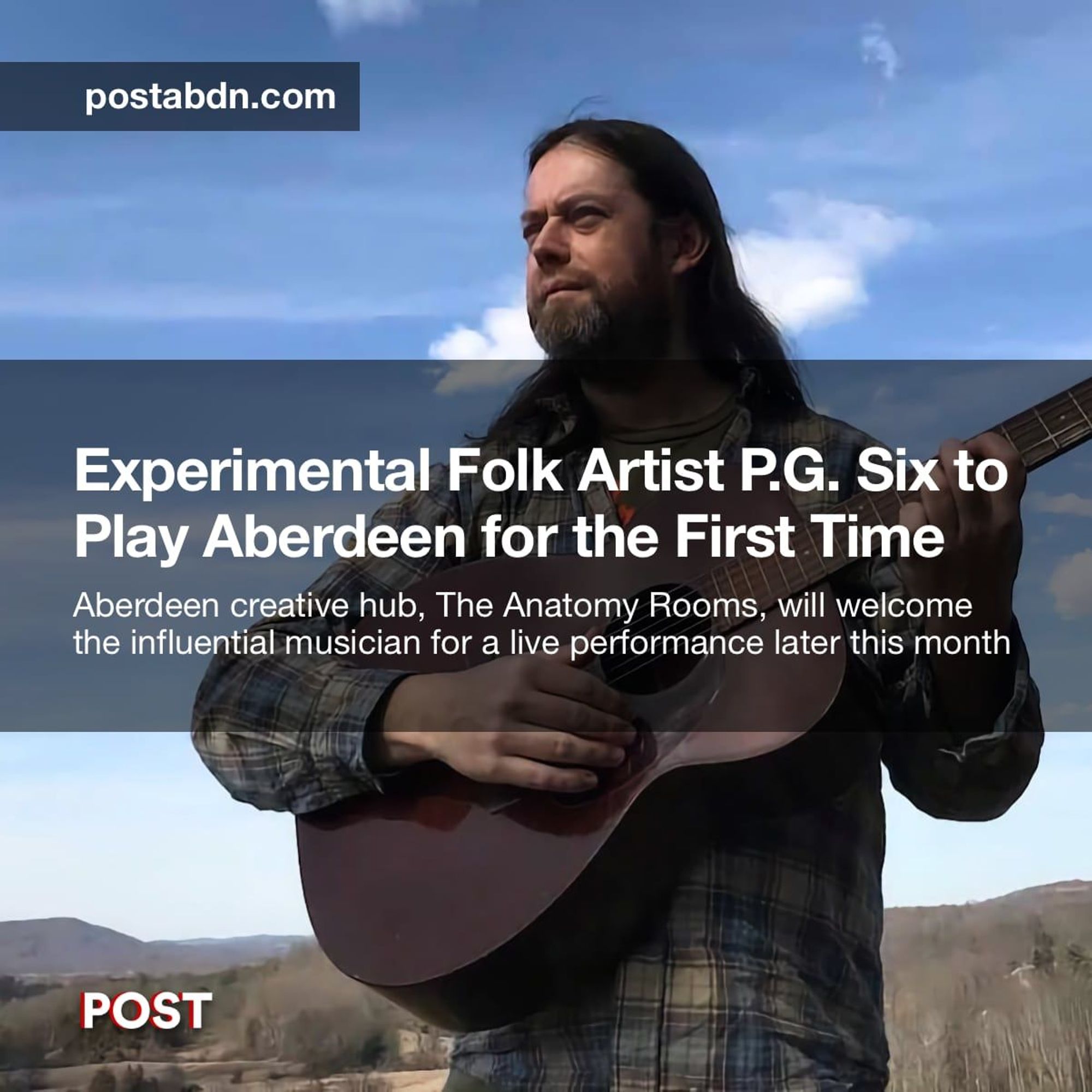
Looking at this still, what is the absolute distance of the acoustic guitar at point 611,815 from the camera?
79cm

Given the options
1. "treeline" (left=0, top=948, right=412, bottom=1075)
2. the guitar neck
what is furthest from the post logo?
the guitar neck

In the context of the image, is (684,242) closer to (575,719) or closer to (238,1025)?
(575,719)

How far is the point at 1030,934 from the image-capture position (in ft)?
3.62

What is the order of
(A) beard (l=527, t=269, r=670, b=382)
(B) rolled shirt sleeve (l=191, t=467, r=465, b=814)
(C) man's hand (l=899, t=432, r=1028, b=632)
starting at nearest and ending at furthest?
(C) man's hand (l=899, t=432, r=1028, b=632)
(B) rolled shirt sleeve (l=191, t=467, r=465, b=814)
(A) beard (l=527, t=269, r=670, b=382)

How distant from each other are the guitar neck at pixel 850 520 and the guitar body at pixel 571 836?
1 centimetres

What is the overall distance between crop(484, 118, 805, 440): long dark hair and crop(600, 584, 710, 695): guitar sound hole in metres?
0.20

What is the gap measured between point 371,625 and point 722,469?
298 millimetres

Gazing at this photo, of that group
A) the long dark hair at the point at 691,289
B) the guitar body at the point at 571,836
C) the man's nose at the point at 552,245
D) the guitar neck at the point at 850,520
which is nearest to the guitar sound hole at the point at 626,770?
the guitar body at the point at 571,836

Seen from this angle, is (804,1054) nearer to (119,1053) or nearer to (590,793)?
(590,793)

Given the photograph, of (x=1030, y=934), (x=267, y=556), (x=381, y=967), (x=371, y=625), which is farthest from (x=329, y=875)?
(x=1030, y=934)

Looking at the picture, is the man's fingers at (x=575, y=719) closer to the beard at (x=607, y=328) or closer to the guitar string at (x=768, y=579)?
the guitar string at (x=768, y=579)

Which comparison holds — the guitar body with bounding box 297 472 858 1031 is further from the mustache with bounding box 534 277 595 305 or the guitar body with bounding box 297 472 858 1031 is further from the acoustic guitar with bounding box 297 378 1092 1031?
the mustache with bounding box 534 277 595 305

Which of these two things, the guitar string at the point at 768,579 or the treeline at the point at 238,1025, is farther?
the treeline at the point at 238,1025

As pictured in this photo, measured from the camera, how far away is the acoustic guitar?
0.79 meters
